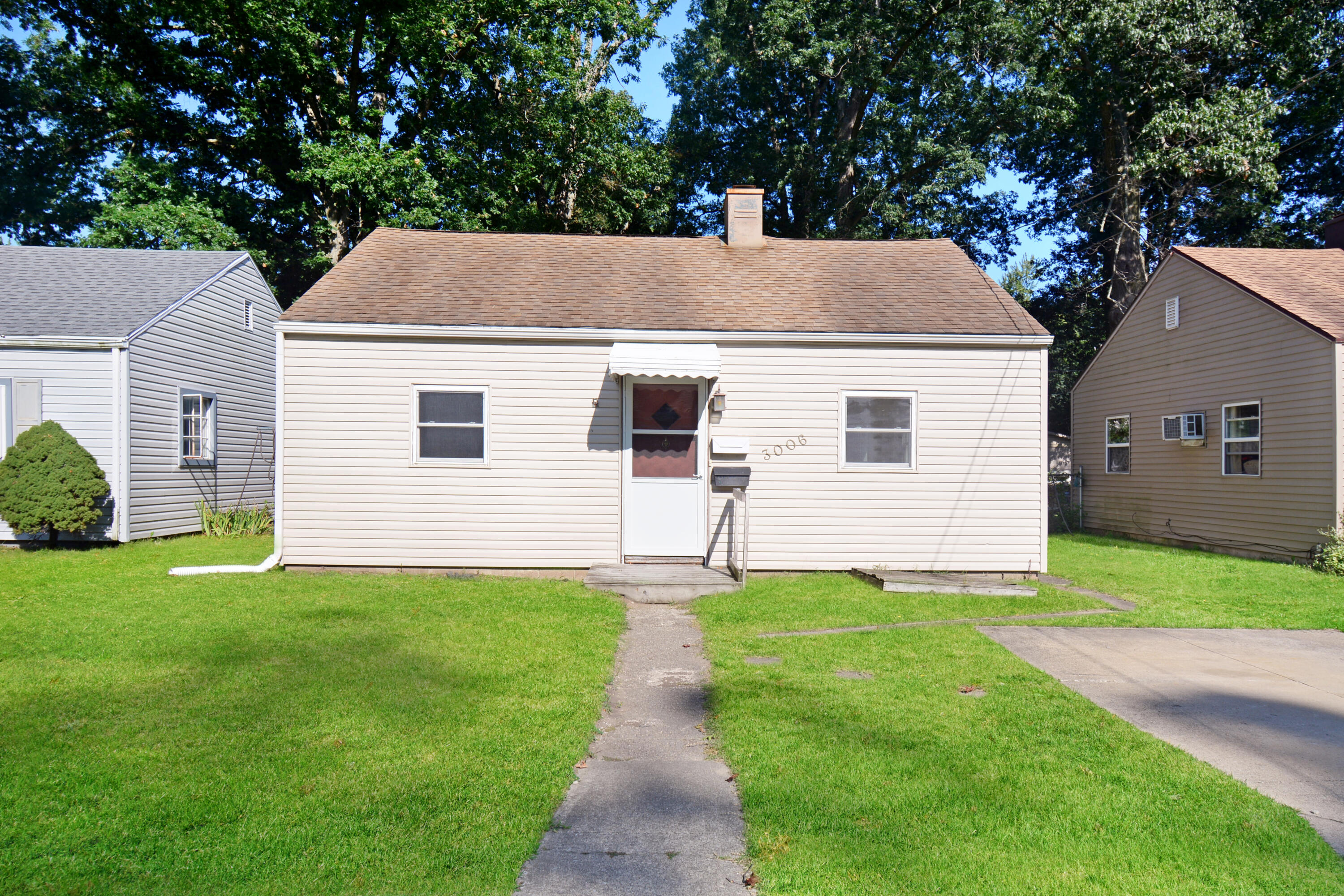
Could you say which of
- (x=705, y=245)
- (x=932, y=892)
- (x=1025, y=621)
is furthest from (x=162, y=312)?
(x=932, y=892)

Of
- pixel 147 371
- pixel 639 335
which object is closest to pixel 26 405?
pixel 147 371

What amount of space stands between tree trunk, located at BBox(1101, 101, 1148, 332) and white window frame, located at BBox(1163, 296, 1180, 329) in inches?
246

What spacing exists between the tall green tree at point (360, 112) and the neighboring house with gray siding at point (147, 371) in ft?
15.6

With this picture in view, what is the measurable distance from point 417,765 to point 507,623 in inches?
135

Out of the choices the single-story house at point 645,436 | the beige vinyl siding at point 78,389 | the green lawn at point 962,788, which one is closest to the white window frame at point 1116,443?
the single-story house at point 645,436

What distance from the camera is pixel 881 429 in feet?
35.6

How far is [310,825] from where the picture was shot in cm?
357

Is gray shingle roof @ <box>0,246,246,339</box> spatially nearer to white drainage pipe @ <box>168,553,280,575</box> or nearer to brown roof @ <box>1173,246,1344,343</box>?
white drainage pipe @ <box>168,553,280,575</box>

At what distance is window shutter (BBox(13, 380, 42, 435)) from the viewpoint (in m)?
13.1

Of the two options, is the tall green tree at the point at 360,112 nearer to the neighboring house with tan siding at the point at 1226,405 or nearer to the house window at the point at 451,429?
the house window at the point at 451,429

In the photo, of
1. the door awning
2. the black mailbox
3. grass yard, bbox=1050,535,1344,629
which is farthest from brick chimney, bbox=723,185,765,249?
grass yard, bbox=1050,535,1344,629

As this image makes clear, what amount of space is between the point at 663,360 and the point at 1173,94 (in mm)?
17859

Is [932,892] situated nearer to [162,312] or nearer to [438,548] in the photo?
[438,548]

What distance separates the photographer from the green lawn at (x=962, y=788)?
10.7 feet
